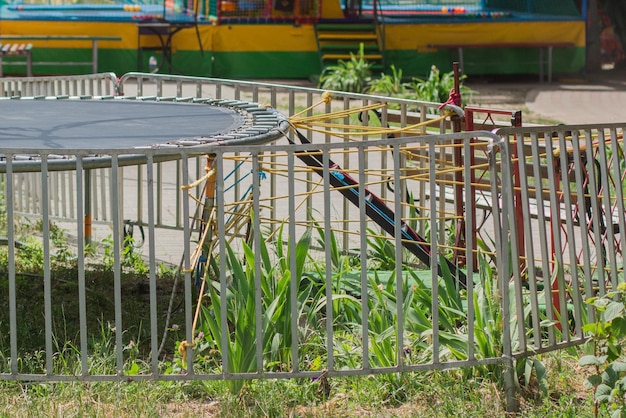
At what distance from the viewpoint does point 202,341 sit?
4.95 metres

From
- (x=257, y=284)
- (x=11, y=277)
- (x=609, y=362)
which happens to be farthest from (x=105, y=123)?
(x=609, y=362)

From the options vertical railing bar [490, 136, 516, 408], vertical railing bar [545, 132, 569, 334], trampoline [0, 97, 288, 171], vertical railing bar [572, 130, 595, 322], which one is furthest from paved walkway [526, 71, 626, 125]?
vertical railing bar [490, 136, 516, 408]

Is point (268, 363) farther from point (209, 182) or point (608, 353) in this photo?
point (608, 353)

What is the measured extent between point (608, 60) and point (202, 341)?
76.0ft

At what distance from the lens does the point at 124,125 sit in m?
6.69

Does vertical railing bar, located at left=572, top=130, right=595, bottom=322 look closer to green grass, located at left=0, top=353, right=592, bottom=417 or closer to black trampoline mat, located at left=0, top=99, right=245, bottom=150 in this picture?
green grass, located at left=0, top=353, right=592, bottom=417

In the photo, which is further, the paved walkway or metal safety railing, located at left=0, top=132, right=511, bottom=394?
the paved walkway

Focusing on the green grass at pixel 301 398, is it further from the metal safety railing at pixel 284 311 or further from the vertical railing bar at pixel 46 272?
the vertical railing bar at pixel 46 272

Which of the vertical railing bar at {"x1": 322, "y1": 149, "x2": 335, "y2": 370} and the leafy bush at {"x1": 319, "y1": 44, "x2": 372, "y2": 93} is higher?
the leafy bush at {"x1": 319, "y1": 44, "x2": 372, "y2": 93}

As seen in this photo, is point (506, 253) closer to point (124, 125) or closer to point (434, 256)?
point (434, 256)

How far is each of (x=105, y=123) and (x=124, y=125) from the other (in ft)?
0.58

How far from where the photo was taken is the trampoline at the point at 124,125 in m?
5.73

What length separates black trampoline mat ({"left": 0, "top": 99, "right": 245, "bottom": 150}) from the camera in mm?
5973

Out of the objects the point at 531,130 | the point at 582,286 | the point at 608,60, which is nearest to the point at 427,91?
the point at 582,286
